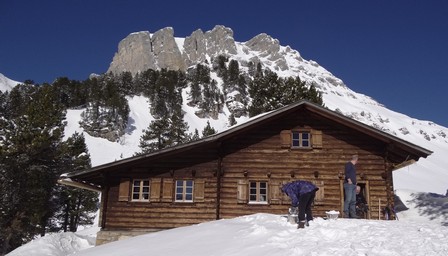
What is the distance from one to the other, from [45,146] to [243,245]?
24.8 meters

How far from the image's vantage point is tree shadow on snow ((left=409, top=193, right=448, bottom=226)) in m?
19.8

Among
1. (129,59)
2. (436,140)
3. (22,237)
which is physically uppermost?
(129,59)

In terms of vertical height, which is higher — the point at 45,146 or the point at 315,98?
the point at 315,98

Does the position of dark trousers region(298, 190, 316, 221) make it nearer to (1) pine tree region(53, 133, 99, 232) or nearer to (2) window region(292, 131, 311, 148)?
(2) window region(292, 131, 311, 148)

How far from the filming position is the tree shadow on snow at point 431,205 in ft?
64.8

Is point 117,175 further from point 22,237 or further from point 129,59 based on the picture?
point 129,59

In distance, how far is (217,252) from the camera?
8.55 metres

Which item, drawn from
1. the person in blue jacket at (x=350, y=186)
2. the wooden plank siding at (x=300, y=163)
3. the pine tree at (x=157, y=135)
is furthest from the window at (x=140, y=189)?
the pine tree at (x=157, y=135)

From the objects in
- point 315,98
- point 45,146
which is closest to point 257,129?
point 315,98

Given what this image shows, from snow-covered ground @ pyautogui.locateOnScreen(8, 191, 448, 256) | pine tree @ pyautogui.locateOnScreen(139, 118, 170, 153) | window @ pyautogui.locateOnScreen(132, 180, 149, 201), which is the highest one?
pine tree @ pyautogui.locateOnScreen(139, 118, 170, 153)

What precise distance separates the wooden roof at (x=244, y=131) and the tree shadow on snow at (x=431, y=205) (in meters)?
4.09

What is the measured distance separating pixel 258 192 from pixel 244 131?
2.86 m

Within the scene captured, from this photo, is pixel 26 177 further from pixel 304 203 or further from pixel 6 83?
pixel 6 83

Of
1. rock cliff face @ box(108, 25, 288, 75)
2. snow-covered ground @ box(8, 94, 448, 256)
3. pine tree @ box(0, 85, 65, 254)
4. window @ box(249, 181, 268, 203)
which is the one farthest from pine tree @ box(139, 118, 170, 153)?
rock cliff face @ box(108, 25, 288, 75)
